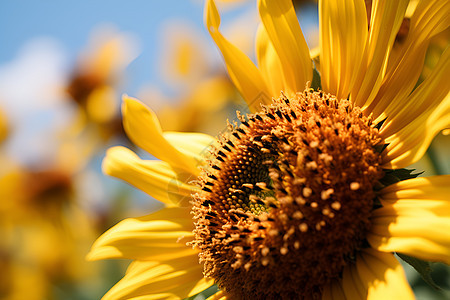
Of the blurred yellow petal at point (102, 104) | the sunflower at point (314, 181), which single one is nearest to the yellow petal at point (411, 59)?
the sunflower at point (314, 181)

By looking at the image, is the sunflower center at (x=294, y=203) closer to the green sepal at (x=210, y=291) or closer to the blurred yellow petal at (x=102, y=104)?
the green sepal at (x=210, y=291)

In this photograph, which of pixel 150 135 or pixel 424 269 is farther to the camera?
pixel 150 135

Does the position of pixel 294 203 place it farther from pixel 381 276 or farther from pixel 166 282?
pixel 166 282

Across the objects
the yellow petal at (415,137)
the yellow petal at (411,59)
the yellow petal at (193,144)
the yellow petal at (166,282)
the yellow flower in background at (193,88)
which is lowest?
the yellow petal at (166,282)

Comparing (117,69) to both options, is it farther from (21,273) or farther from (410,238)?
(410,238)

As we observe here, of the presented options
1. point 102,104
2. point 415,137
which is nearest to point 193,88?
point 102,104

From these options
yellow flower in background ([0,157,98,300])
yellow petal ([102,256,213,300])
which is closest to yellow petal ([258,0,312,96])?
yellow petal ([102,256,213,300])

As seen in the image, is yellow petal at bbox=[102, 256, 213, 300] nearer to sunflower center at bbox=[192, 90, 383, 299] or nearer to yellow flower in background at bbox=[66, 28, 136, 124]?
sunflower center at bbox=[192, 90, 383, 299]
